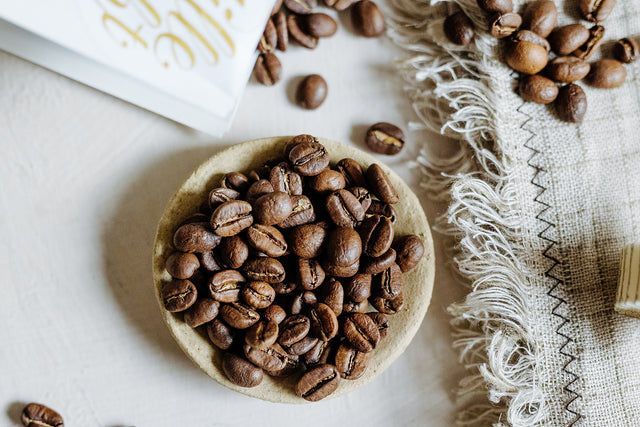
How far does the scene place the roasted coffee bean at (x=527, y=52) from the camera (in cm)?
125

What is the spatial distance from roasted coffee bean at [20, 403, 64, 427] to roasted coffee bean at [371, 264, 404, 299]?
0.79 metres

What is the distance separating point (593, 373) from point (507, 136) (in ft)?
1.86

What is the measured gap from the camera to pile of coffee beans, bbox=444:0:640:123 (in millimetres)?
1259

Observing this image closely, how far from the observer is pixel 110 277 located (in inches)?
52.4

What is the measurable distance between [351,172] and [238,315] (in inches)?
15.3

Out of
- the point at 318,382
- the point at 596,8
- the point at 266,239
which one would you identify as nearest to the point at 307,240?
the point at 266,239

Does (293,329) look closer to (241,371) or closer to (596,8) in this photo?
(241,371)

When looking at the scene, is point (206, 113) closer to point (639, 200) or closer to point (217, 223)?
point (217, 223)

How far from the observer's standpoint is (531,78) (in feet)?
4.19

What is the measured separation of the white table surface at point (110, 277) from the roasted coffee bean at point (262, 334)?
28 centimetres

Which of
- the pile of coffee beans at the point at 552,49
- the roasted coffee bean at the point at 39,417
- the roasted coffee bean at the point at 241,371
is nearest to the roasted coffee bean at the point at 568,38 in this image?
the pile of coffee beans at the point at 552,49

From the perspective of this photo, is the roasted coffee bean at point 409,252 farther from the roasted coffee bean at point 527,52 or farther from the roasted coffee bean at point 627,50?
the roasted coffee bean at point 627,50

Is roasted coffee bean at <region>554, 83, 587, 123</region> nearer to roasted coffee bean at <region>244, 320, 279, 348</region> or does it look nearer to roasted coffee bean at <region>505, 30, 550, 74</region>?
roasted coffee bean at <region>505, 30, 550, 74</region>

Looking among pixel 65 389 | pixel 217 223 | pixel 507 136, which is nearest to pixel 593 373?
pixel 507 136
